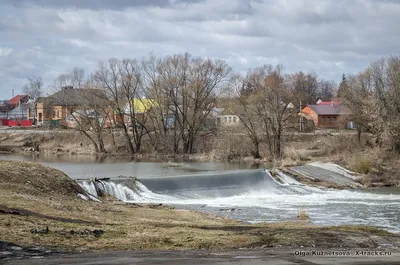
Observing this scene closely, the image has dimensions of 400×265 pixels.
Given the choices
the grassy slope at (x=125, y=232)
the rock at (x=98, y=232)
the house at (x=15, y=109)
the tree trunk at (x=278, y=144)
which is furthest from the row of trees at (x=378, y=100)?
the house at (x=15, y=109)

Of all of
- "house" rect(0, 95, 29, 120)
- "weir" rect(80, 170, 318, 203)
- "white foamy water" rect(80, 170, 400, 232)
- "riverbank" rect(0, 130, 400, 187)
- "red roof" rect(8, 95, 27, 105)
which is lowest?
"white foamy water" rect(80, 170, 400, 232)

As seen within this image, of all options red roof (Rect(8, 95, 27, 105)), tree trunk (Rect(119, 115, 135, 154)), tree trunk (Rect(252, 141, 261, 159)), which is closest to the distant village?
tree trunk (Rect(119, 115, 135, 154))

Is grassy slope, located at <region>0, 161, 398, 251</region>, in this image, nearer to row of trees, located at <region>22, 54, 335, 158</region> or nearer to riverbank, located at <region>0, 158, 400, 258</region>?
riverbank, located at <region>0, 158, 400, 258</region>

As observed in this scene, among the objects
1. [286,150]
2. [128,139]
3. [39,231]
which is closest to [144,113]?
[128,139]

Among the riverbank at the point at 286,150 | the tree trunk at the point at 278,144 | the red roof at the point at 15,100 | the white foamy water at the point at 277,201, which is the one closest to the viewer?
the white foamy water at the point at 277,201

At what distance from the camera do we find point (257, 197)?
3269 centimetres

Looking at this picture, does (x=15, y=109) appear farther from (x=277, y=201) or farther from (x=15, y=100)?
(x=277, y=201)

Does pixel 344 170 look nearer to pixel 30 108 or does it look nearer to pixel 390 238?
pixel 390 238

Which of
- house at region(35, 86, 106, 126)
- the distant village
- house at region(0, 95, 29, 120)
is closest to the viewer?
the distant village

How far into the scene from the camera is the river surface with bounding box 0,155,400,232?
25.0 meters

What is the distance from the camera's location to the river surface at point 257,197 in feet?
82.0

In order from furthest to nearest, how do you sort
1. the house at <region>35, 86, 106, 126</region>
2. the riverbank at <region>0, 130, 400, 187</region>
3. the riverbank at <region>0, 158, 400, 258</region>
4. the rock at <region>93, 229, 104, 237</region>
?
the house at <region>35, 86, 106, 126</region>
the riverbank at <region>0, 130, 400, 187</region>
the rock at <region>93, 229, 104, 237</region>
the riverbank at <region>0, 158, 400, 258</region>

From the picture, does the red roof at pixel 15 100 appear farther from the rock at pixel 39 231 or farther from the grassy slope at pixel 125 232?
the rock at pixel 39 231

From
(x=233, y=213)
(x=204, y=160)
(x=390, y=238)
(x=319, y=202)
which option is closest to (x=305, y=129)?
(x=204, y=160)
